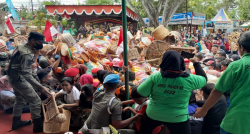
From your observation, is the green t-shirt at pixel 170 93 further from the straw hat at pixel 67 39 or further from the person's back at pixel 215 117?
the straw hat at pixel 67 39

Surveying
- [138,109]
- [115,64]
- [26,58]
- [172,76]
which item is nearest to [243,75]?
[172,76]

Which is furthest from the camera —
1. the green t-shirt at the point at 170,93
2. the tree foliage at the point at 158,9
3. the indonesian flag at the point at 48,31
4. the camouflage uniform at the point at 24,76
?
the tree foliage at the point at 158,9

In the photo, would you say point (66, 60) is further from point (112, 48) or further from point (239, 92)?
point (239, 92)

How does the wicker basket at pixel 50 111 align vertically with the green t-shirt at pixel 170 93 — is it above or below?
below

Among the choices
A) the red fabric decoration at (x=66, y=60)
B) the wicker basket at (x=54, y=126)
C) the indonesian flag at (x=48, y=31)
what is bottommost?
the wicker basket at (x=54, y=126)

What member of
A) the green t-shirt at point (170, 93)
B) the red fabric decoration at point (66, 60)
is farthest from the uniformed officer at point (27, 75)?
the green t-shirt at point (170, 93)

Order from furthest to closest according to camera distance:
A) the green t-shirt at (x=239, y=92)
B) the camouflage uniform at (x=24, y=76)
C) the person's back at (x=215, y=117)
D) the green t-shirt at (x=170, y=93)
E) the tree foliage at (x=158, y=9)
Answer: the tree foliage at (x=158, y=9) < the camouflage uniform at (x=24, y=76) < the person's back at (x=215, y=117) < the green t-shirt at (x=170, y=93) < the green t-shirt at (x=239, y=92)

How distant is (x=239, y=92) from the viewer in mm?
1916

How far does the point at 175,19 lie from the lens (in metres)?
26.8

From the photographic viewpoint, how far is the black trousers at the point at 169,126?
2.27 metres

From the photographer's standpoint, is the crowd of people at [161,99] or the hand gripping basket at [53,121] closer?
the crowd of people at [161,99]

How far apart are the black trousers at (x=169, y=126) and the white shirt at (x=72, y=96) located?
1.63 metres

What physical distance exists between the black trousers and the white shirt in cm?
163

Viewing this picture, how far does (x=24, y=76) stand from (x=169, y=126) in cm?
291
